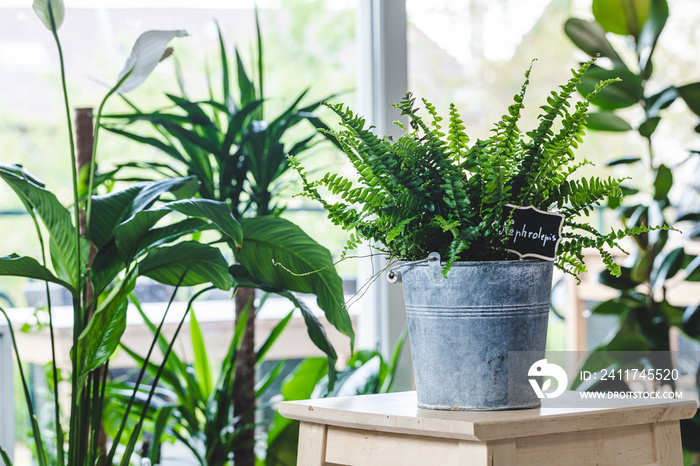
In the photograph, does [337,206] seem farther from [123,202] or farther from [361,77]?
[361,77]

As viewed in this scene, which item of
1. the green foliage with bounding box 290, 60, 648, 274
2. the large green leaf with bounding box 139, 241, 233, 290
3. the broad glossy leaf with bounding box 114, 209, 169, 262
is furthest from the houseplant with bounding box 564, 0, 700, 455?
the broad glossy leaf with bounding box 114, 209, 169, 262

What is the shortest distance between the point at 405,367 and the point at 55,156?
127 cm

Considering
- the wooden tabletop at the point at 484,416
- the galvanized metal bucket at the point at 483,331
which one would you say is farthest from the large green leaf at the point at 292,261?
the galvanized metal bucket at the point at 483,331

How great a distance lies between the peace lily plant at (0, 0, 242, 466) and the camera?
1.07 metres

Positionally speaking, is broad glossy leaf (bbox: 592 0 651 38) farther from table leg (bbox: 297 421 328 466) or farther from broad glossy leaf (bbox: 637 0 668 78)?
table leg (bbox: 297 421 328 466)

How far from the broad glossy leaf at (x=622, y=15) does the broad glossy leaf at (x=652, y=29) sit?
0.05 ft

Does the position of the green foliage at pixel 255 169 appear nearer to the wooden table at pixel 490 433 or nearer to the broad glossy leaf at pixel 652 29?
the wooden table at pixel 490 433

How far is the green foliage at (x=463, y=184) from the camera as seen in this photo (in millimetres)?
839

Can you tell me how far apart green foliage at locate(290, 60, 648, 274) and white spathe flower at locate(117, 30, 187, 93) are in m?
0.48

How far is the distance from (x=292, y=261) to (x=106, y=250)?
32 centimetres

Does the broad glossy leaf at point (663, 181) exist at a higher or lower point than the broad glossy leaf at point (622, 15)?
lower

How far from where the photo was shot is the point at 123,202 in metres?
1.25

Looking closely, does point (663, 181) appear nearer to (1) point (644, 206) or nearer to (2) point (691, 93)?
(1) point (644, 206)

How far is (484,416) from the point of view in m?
0.78
